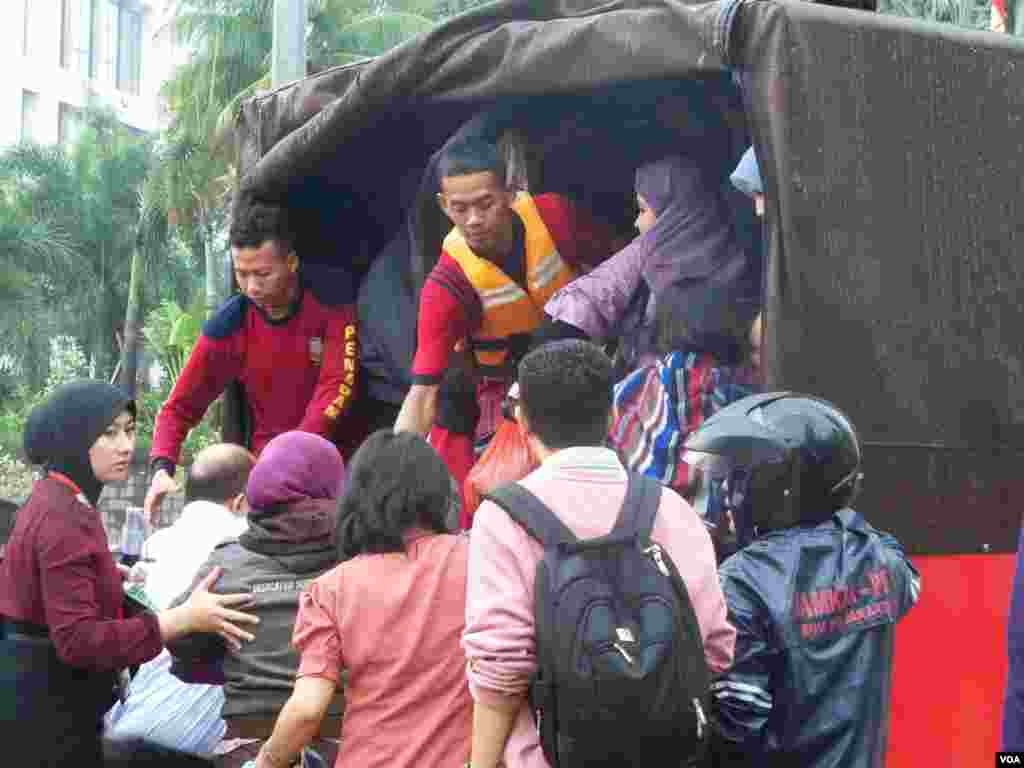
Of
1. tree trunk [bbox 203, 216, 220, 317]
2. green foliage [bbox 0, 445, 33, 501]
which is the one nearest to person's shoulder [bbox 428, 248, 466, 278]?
tree trunk [bbox 203, 216, 220, 317]

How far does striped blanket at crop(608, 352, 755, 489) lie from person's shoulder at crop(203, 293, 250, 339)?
83.6 inches

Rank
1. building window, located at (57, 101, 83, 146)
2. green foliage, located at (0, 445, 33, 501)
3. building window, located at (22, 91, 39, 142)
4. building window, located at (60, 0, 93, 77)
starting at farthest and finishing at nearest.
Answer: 1. building window, located at (60, 0, 93, 77)
2. building window, located at (57, 101, 83, 146)
3. building window, located at (22, 91, 39, 142)
4. green foliage, located at (0, 445, 33, 501)

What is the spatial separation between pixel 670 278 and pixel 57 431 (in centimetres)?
184

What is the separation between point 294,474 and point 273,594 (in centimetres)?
29

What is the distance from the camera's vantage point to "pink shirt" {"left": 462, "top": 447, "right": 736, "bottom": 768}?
2910 mm

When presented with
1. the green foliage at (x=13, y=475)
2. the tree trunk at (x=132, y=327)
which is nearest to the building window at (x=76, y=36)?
the tree trunk at (x=132, y=327)

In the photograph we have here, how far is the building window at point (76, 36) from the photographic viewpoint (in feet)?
169

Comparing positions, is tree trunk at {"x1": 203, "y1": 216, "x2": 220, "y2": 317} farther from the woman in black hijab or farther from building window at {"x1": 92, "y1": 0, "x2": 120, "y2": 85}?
the woman in black hijab

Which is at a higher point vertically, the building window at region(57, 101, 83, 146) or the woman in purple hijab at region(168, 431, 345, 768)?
the building window at region(57, 101, 83, 146)

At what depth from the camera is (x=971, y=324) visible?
14.3 feet

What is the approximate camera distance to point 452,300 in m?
5.50

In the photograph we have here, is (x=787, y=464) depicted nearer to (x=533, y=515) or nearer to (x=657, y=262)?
(x=533, y=515)

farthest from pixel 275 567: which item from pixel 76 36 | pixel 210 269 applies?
pixel 76 36

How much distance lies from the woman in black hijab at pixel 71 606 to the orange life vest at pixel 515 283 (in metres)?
1.64
